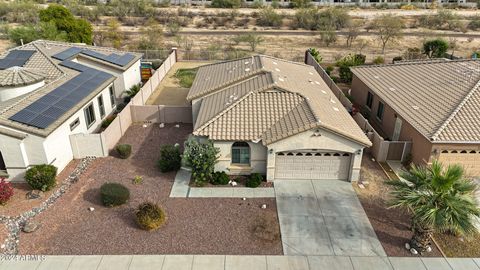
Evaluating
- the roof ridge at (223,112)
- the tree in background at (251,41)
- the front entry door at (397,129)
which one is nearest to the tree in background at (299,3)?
the tree in background at (251,41)

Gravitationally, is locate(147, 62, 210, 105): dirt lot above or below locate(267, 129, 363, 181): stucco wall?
below

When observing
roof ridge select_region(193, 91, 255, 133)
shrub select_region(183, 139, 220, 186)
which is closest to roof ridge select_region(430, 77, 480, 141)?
roof ridge select_region(193, 91, 255, 133)

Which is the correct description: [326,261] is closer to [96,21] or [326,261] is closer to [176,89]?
[176,89]

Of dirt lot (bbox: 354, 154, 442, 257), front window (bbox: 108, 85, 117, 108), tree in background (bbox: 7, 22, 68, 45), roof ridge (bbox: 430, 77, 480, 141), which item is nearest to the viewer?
dirt lot (bbox: 354, 154, 442, 257)

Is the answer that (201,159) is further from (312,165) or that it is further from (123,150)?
(312,165)

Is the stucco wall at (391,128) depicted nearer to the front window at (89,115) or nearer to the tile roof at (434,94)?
the tile roof at (434,94)

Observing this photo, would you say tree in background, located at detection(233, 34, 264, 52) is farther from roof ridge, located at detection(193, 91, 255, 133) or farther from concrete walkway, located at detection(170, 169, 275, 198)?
concrete walkway, located at detection(170, 169, 275, 198)

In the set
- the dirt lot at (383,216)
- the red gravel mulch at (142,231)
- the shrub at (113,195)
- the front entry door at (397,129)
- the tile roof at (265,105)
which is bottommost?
the dirt lot at (383,216)
